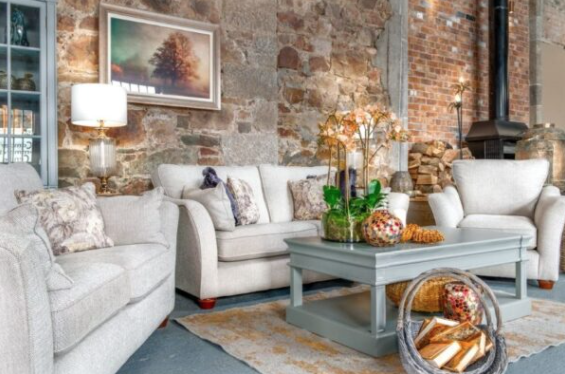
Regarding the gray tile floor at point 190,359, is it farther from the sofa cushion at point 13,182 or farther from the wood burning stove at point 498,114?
the wood burning stove at point 498,114

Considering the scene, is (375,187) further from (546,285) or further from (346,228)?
(546,285)

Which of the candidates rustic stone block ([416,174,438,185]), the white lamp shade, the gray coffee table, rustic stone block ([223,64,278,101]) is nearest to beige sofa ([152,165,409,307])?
the gray coffee table

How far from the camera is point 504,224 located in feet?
12.4

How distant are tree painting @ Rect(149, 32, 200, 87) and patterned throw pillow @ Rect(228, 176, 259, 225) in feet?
4.23

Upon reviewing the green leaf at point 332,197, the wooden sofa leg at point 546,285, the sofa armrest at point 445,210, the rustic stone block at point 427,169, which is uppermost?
the rustic stone block at point 427,169

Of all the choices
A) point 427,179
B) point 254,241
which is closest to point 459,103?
point 427,179

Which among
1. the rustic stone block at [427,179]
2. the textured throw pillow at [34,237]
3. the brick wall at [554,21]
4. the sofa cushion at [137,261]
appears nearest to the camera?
the textured throw pillow at [34,237]

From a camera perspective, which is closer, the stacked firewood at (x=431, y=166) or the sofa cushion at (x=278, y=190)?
the sofa cushion at (x=278, y=190)

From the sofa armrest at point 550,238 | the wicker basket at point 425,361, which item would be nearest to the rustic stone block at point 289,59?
the sofa armrest at point 550,238

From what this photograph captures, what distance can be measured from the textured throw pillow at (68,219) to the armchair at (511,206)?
2576 mm

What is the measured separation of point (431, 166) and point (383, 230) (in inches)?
154

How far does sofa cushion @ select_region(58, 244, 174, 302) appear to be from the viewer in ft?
6.84

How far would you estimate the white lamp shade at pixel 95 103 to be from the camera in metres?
3.60

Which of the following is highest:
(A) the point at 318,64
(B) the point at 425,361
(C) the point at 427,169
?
(A) the point at 318,64
